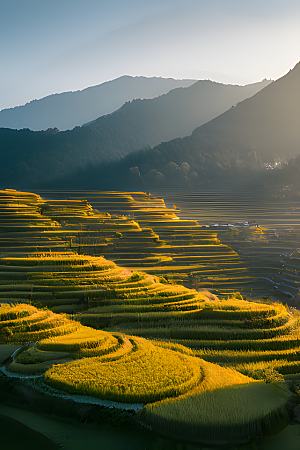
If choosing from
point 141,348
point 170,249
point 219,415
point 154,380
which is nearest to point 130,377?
point 154,380

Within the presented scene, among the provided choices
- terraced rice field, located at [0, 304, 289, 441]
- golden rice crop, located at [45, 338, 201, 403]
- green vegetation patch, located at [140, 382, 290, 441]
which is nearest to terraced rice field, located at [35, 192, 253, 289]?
terraced rice field, located at [0, 304, 289, 441]

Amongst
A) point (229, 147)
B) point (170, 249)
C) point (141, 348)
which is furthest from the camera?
point (229, 147)

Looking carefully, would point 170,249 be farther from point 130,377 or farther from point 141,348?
point 130,377

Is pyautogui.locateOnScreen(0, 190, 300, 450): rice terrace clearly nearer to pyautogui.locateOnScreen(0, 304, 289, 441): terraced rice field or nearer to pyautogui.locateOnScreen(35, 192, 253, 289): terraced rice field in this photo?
pyautogui.locateOnScreen(0, 304, 289, 441): terraced rice field

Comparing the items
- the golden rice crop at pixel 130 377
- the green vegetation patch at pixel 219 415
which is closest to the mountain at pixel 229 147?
the golden rice crop at pixel 130 377

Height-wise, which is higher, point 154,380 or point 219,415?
point 154,380

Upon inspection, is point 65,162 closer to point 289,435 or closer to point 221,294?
point 221,294
